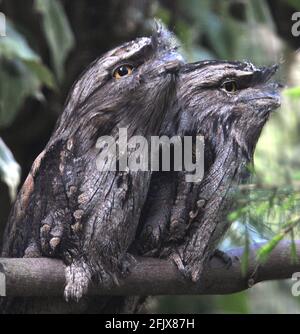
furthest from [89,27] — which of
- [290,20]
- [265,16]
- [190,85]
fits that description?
[190,85]

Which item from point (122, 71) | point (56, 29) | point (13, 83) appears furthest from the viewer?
point (13, 83)

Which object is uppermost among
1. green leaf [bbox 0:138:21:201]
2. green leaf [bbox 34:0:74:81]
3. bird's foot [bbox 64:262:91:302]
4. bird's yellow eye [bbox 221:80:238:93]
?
green leaf [bbox 34:0:74:81]

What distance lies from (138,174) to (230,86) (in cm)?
49

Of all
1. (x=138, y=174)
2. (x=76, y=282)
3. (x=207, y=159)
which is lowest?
(x=76, y=282)

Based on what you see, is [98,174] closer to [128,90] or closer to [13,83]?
[128,90]

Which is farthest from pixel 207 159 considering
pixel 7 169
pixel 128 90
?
pixel 7 169

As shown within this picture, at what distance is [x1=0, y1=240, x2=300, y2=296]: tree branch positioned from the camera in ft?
8.79

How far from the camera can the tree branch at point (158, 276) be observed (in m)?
2.68

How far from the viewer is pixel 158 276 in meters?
2.94

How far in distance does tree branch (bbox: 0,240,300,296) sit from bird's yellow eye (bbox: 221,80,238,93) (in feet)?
1.93

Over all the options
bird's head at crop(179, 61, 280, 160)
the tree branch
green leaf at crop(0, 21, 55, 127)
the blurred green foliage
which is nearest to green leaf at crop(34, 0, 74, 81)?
the blurred green foliage

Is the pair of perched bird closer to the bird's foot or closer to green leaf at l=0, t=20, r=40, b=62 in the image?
the bird's foot
